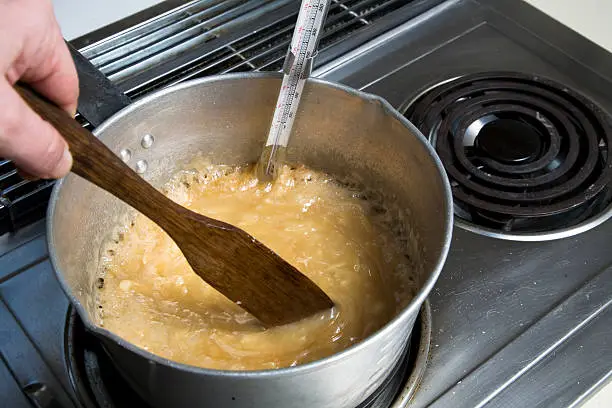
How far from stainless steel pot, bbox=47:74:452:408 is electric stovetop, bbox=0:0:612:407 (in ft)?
0.24

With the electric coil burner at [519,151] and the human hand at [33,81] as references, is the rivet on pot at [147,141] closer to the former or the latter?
the human hand at [33,81]

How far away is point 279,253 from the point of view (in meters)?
0.88

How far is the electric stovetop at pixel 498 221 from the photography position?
753 millimetres

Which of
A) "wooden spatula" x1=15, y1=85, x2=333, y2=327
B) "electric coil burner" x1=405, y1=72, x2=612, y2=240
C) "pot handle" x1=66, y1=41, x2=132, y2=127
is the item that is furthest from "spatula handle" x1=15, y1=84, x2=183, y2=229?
"electric coil burner" x1=405, y1=72, x2=612, y2=240

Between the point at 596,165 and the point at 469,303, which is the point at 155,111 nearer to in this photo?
the point at 469,303

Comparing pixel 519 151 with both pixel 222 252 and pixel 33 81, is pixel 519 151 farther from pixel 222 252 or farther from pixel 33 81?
pixel 33 81

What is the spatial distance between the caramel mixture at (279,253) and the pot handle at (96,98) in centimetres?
19

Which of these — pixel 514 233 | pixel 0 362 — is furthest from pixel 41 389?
pixel 514 233

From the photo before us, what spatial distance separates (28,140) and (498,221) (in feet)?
1.98

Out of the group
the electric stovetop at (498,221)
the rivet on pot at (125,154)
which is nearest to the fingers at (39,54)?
the rivet on pot at (125,154)

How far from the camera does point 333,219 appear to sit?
94 cm

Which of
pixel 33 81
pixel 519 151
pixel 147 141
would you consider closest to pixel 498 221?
pixel 519 151

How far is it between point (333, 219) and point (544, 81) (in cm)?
42

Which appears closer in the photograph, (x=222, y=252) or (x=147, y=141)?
(x=222, y=252)
